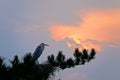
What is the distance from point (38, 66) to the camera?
2744 centimetres

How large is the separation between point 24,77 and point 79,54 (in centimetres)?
730

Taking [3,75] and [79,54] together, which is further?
[79,54]

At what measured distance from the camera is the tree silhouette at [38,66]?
2069 cm

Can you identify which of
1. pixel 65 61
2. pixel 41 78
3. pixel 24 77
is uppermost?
pixel 65 61

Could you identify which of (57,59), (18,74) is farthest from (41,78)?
(18,74)

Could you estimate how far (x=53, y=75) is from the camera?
3019 cm

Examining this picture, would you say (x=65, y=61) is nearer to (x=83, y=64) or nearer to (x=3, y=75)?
(x=83, y=64)

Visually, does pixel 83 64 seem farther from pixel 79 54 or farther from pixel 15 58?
pixel 15 58

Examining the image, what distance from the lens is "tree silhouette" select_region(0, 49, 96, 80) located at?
67.9 ft

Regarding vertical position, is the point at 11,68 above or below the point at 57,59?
below

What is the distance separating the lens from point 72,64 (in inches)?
1135

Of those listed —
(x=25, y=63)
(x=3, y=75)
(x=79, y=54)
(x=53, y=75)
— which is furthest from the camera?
(x=53, y=75)

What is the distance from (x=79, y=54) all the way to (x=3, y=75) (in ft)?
24.2

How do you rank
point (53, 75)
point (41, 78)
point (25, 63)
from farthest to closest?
1. point (53, 75)
2. point (41, 78)
3. point (25, 63)
